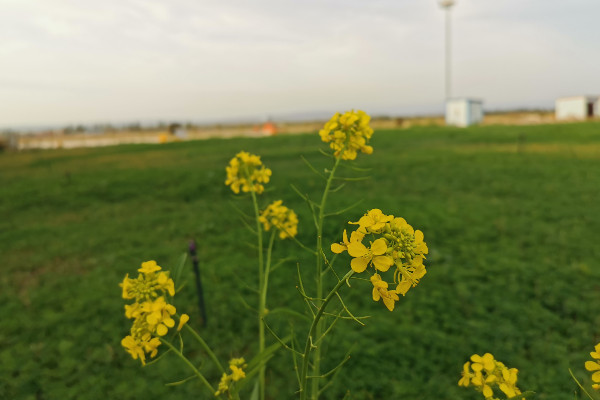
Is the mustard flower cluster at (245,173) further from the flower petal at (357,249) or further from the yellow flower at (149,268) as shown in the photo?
the flower petal at (357,249)

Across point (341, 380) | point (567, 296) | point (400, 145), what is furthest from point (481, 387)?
point (400, 145)

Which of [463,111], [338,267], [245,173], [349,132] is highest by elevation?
[463,111]

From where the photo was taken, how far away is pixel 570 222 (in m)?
4.70

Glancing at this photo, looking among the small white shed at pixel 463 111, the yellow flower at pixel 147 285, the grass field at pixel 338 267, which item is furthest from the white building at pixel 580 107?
the yellow flower at pixel 147 285

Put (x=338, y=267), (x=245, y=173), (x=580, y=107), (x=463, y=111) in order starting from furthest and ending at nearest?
1. (x=580, y=107)
2. (x=463, y=111)
3. (x=338, y=267)
4. (x=245, y=173)

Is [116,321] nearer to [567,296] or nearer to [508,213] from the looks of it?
[567,296]

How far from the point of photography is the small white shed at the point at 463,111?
20.5m

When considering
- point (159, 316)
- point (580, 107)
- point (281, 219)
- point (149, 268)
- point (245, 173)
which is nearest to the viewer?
point (159, 316)

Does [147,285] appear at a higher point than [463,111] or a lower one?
lower

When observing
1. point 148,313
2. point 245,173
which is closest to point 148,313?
point 148,313

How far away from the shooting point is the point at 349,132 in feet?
4.77

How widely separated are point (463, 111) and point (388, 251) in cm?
2227

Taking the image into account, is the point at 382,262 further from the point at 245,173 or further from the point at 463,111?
the point at 463,111

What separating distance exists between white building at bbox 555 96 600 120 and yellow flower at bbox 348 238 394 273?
2726cm
